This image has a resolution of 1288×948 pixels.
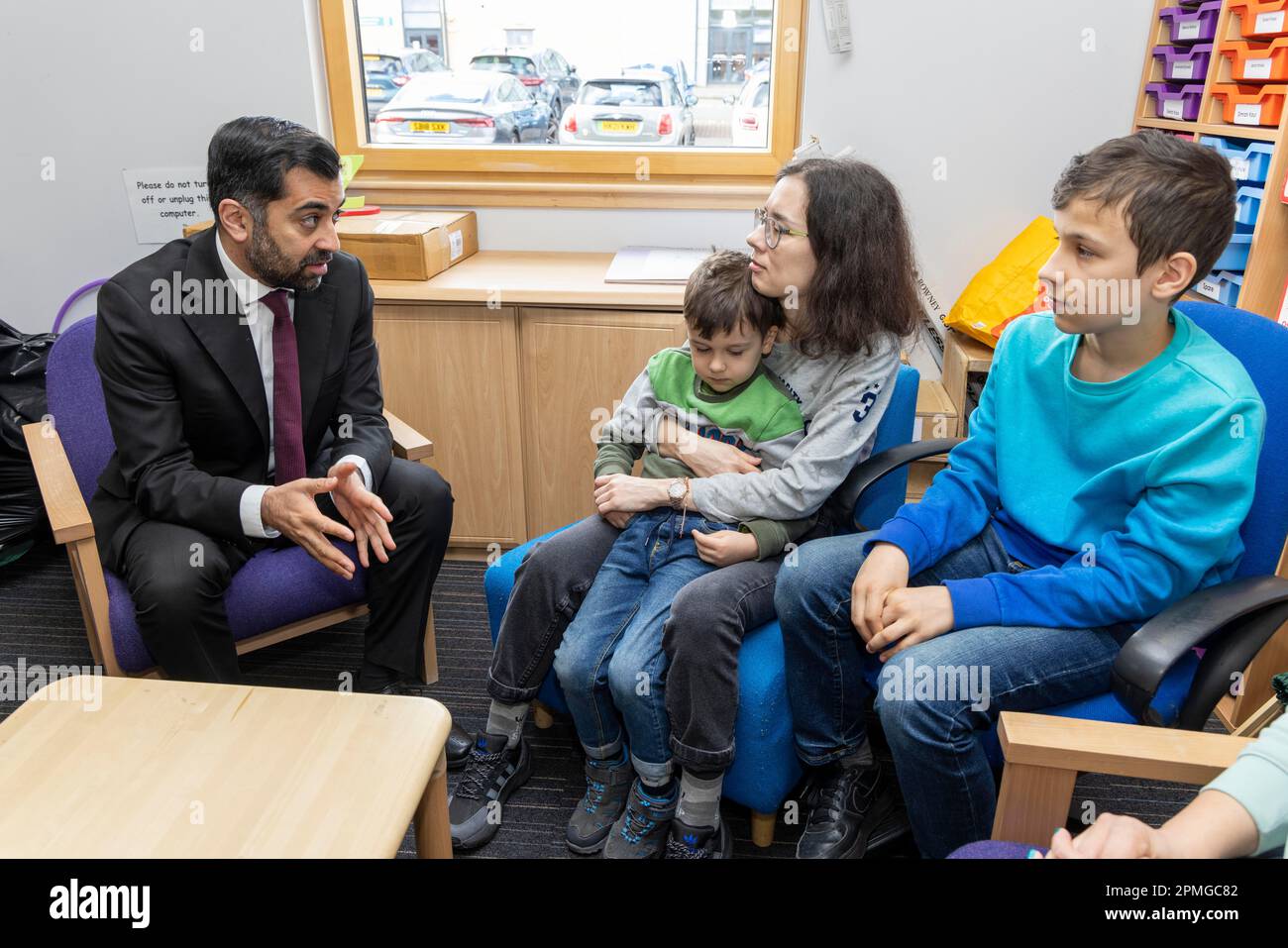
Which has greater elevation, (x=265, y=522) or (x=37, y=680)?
(x=265, y=522)

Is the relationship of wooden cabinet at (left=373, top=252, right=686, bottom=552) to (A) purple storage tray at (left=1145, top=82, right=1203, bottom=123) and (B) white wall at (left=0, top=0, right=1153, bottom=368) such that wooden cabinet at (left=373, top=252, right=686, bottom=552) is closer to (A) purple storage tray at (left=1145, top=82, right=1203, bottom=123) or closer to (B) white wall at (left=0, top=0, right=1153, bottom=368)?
(B) white wall at (left=0, top=0, right=1153, bottom=368)

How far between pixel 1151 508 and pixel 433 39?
252 cm

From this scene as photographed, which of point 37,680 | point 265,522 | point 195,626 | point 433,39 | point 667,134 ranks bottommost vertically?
point 37,680

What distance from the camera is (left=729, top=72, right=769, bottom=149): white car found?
2.79 meters

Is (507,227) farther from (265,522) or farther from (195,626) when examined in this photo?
(195,626)

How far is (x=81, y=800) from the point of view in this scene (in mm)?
1130

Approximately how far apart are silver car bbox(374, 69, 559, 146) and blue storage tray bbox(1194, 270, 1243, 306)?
1.91 m

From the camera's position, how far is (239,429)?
1.82 meters

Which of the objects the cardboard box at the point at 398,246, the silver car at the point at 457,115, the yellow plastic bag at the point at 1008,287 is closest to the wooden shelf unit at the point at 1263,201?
the yellow plastic bag at the point at 1008,287

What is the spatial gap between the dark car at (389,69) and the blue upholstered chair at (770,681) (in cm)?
183

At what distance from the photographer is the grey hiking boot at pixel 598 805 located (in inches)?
64.4

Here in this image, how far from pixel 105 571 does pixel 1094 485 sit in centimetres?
178

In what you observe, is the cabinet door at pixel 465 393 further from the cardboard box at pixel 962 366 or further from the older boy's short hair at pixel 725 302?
the cardboard box at pixel 962 366

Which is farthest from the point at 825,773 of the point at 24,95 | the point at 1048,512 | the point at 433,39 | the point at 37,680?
the point at 24,95
